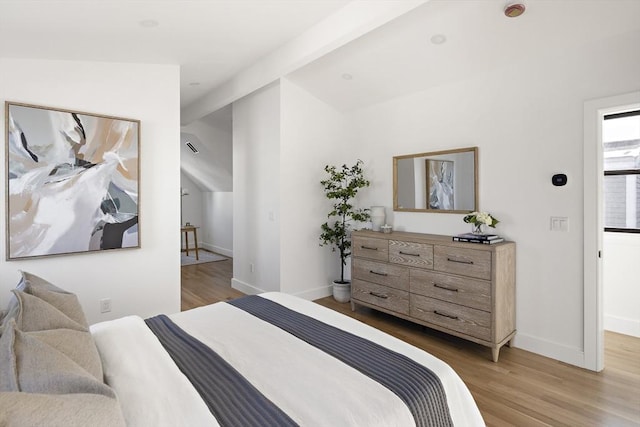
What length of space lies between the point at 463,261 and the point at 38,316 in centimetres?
266

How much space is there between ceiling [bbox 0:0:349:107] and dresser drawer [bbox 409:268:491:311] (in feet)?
7.35

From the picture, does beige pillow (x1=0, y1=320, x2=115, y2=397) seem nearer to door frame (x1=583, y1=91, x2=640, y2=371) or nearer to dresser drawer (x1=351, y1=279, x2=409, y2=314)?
dresser drawer (x1=351, y1=279, x2=409, y2=314)

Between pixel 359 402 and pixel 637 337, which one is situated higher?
pixel 359 402

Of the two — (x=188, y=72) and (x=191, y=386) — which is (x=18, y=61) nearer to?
(x=188, y=72)

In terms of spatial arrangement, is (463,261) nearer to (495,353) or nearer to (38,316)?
(495,353)

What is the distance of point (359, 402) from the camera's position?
1119mm

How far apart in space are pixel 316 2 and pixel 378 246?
2156mm

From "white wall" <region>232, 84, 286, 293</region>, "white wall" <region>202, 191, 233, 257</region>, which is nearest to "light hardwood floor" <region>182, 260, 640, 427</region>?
"white wall" <region>232, 84, 286, 293</region>

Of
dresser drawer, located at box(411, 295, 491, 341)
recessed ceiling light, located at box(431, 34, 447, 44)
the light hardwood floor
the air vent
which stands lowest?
the light hardwood floor

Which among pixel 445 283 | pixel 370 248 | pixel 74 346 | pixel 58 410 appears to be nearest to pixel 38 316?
pixel 74 346

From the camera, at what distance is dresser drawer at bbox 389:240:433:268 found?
3025mm

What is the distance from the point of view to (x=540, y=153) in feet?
8.99

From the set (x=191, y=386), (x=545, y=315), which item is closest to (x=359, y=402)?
(x=191, y=386)

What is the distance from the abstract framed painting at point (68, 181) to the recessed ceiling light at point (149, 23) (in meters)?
0.85
